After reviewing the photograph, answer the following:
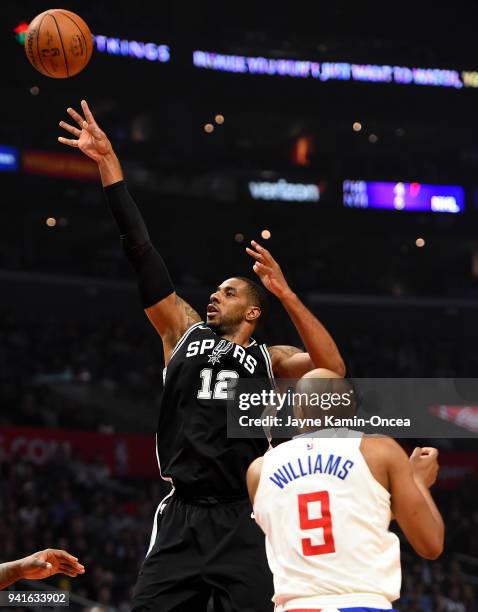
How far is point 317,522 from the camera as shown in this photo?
3.49 m

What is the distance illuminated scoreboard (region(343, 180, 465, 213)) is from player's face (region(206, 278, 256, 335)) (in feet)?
66.5

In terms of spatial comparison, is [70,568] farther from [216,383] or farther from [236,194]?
[236,194]

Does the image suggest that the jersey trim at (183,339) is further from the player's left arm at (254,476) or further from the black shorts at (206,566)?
the player's left arm at (254,476)

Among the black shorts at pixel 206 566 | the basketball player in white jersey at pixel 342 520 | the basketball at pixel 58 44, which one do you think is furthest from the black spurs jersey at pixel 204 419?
the basketball at pixel 58 44

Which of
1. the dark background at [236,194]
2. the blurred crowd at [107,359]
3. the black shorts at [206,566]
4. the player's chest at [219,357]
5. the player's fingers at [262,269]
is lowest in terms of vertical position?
the black shorts at [206,566]

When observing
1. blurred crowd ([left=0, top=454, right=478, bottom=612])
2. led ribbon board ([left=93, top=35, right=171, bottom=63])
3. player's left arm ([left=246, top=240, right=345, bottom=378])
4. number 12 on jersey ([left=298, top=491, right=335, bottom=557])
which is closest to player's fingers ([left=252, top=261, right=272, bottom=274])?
player's left arm ([left=246, top=240, right=345, bottom=378])

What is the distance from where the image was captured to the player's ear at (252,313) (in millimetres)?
5016

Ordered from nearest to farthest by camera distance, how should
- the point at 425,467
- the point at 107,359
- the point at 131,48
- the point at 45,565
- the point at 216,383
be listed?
the point at 425,467, the point at 45,565, the point at 216,383, the point at 107,359, the point at 131,48

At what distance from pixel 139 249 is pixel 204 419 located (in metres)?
0.90

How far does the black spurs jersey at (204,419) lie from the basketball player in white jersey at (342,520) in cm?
92

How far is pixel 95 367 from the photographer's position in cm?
2192

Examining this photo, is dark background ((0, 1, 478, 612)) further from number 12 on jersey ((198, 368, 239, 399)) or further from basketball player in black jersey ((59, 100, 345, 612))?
number 12 on jersey ((198, 368, 239, 399))

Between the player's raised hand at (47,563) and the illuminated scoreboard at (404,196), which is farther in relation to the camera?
the illuminated scoreboard at (404,196)

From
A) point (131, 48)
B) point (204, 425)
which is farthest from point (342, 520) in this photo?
point (131, 48)
